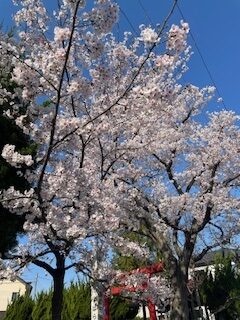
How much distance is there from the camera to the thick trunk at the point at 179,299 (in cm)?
1121

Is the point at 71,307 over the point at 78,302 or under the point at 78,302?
under

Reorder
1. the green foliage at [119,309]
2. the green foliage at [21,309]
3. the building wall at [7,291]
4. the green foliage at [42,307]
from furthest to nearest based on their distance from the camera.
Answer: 1. the building wall at [7,291]
2. the green foliage at [21,309]
3. the green foliage at [42,307]
4. the green foliage at [119,309]

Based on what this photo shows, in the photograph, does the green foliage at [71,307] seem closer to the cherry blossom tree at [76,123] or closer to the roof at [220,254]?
the roof at [220,254]

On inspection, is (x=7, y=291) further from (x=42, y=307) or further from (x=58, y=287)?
(x=58, y=287)

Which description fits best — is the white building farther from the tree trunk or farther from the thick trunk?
the tree trunk

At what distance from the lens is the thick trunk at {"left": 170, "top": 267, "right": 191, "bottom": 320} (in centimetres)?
1121

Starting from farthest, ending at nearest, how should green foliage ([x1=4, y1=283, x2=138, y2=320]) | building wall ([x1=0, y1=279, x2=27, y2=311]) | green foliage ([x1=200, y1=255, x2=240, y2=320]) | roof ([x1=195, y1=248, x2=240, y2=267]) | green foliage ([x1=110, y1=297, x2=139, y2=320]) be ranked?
building wall ([x1=0, y1=279, x2=27, y2=311]), green foliage ([x1=200, y1=255, x2=240, y2=320]), roof ([x1=195, y1=248, x2=240, y2=267]), green foliage ([x1=110, y1=297, x2=139, y2=320]), green foliage ([x1=4, y1=283, x2=138, y2=320])

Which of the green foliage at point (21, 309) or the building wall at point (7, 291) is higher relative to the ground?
the building wall at point (7, 291)

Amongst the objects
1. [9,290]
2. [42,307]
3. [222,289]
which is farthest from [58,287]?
[9,290]

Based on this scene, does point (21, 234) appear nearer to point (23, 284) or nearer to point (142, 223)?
point (142, 223)

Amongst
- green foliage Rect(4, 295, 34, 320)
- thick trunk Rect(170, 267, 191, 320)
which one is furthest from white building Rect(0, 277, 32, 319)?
thick trunk Rect(170, 267, 191, 320)

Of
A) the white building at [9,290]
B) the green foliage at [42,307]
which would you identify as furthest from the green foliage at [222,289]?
the white building at [9,290]

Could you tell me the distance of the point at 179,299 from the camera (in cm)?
1155

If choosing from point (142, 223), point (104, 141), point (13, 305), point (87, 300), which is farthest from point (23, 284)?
point (104, 141)
